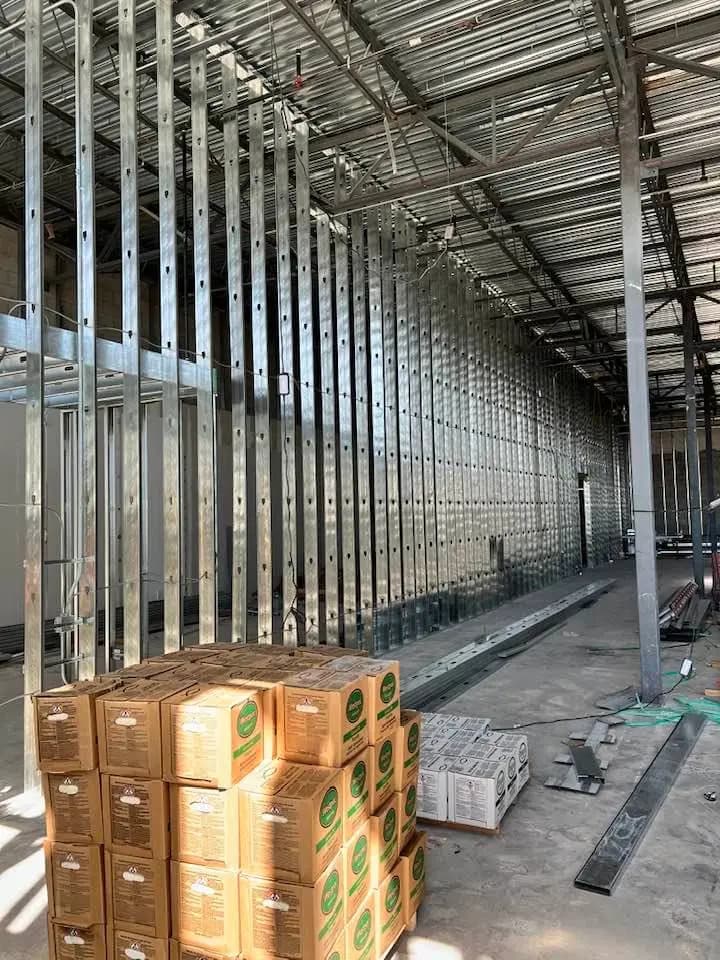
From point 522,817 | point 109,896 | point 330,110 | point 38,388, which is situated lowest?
point 522,817

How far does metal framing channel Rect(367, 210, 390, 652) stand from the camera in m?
11.3

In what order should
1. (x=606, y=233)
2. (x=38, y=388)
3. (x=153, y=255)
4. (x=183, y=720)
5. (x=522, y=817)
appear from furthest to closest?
1. (x=606, y=233)
2. (x=153, y=255)
3. (x=38, y=388)
4. (x=522, y=817)
5. (x=183, y=720)

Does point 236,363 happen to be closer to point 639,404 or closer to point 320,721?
point 639,404

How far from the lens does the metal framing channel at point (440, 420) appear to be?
44.0ft

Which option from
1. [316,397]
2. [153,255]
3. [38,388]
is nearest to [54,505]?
[153,255]

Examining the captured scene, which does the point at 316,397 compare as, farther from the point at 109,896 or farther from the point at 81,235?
the point at 109,896

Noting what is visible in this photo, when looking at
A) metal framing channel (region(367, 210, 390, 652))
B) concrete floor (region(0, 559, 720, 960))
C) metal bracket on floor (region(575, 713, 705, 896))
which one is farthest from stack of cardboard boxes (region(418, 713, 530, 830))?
metal framing channel (region(367, 210, 390, 652))

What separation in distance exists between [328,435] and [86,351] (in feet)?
14.2

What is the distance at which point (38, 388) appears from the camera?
19.4 feet

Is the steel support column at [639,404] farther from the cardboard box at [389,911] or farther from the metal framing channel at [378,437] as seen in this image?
the cardboard box at [389,911]

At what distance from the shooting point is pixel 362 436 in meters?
11.1

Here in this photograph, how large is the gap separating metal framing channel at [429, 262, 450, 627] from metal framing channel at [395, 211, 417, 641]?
112 centimetres

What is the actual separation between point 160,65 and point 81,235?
233cm

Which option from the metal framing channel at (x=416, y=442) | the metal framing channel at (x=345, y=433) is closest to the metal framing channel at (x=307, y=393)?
the metal framing channel at (x=345, y=433)
